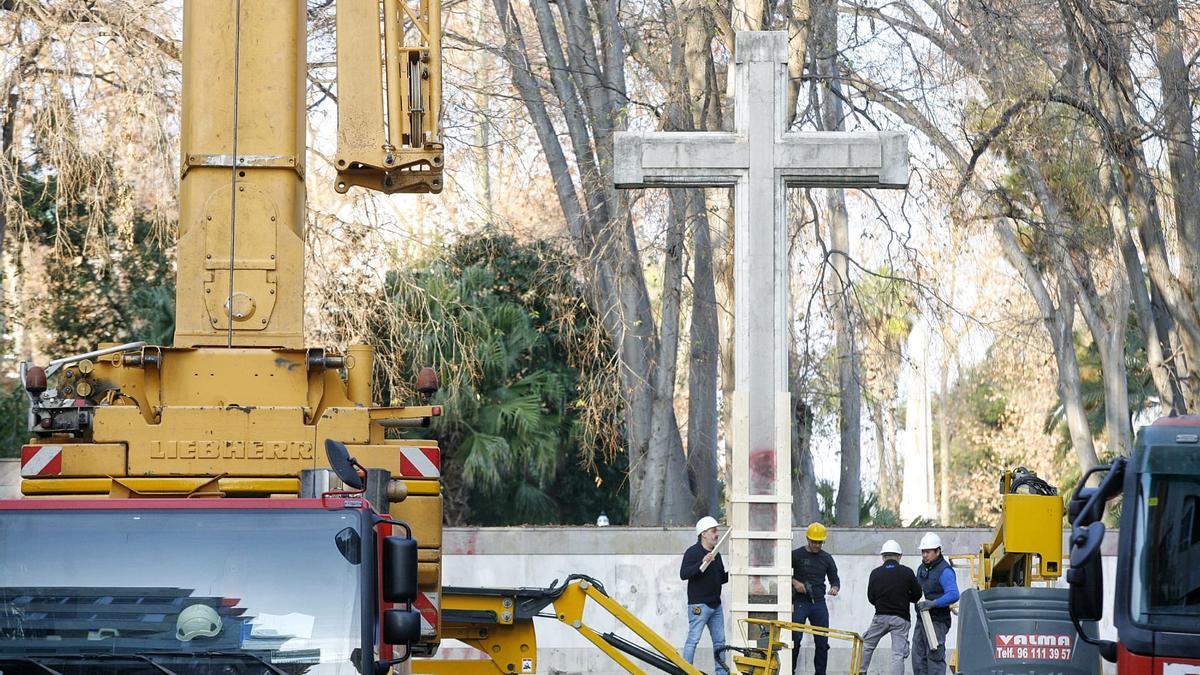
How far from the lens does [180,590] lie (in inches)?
308

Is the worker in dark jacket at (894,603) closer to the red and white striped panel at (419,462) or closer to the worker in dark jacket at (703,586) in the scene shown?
the worker in dark jacket at (703,586)

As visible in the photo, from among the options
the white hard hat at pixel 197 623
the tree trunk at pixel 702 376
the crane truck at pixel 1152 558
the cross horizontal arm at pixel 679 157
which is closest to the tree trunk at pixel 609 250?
the tree trunk at pixel 702 376

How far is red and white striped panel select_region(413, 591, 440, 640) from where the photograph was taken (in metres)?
10.5

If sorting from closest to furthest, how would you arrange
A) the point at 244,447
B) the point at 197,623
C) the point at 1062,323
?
the point at 197,623 < the point at 244,447 < the point at 1062,323

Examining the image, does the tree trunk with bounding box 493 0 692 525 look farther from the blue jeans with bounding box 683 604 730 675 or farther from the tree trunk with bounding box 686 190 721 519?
the blue jeans with bounding box 683 604 730 675

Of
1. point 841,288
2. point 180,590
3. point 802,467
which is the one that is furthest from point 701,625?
point 180,590

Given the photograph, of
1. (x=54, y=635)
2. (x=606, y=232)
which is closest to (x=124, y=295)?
(x=606, y=232)

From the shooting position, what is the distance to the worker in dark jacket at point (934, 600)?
638 inches

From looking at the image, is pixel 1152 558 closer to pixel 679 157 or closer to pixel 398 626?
pixel 398 626

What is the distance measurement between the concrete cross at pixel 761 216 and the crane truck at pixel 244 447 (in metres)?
4.13

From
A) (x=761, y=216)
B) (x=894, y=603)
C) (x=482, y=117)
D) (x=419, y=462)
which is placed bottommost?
(x=894, y=603)

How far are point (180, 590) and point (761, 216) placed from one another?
834 centimetres

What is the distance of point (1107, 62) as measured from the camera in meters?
19.2

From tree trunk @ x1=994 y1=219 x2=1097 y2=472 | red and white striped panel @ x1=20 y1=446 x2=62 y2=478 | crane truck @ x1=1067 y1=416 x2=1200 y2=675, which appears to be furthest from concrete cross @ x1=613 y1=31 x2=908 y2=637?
tree trunk @ x1=994 y1=219 x2=1097 y2=472
